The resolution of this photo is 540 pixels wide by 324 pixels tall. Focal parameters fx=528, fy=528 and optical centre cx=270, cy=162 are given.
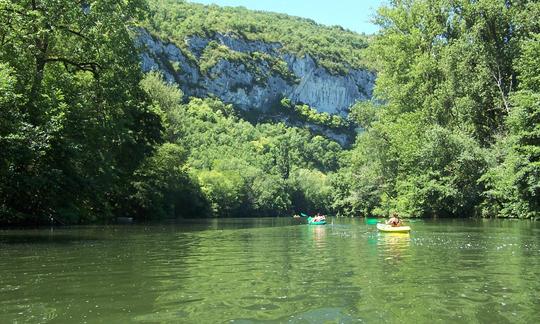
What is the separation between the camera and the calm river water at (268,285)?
26.5 feet

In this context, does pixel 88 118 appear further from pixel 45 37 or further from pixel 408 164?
pixel 408 164

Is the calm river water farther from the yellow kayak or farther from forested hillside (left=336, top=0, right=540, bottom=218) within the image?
forested hillside (left=336, top=0, right=540, bottom=218)

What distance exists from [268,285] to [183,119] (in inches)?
2243

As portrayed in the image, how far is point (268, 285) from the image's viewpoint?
428 inches

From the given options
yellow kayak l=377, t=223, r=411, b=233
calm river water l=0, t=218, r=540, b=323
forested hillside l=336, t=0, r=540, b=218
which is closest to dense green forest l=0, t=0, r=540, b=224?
forested hillside l=336, t=0, r=540, b=218

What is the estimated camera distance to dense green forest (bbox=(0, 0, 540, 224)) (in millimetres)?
26250

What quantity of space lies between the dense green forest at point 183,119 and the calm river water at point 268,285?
428 inches

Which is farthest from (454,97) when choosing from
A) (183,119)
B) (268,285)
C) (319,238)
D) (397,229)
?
(268,285)

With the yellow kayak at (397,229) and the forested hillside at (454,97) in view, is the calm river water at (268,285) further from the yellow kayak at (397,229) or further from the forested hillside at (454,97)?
the forested hillside at (454,97)

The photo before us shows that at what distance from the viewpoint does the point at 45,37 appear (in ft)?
92.4

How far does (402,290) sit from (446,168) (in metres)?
45.0

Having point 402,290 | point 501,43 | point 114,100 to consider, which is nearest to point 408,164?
point 501,43

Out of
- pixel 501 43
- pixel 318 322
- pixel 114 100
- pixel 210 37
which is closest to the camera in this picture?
pixel 318 322

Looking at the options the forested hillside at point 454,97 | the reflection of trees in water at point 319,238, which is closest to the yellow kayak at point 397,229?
the reflection of trees in water at point 319,238
